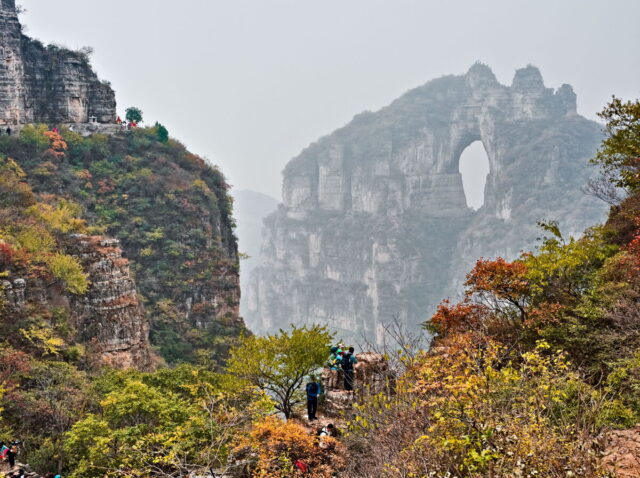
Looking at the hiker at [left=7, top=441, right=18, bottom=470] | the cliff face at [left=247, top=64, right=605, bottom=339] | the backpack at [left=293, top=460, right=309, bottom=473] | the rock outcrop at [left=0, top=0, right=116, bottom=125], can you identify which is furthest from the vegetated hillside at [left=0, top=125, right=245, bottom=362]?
the cliff face at [left=247, top=64, right=605, bottom=339]

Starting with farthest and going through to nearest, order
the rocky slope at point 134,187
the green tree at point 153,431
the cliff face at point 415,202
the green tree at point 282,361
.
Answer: the cliff face at point 415,202
the rocky slope at point 134,187
the green tree at point 282,361
the green tree at point 153,431

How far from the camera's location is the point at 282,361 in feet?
44.7

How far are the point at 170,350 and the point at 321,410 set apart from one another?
17.6 metres

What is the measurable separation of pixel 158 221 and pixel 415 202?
345 ft

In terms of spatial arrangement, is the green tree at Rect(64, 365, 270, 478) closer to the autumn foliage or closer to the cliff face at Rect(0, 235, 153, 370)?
the autumn foliage

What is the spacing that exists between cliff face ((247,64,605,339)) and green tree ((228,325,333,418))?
320ft

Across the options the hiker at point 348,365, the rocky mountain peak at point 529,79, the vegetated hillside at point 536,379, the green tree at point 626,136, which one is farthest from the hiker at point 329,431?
the rocky mountain peak at point 529,79

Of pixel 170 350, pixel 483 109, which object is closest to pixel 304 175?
pixel 483 109

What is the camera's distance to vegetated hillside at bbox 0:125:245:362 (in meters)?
30.1

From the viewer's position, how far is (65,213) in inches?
923

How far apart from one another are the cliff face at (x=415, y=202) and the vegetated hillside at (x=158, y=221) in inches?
3175

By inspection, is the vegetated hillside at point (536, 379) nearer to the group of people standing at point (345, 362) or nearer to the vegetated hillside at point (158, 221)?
the group of people standing at point (345, 362)

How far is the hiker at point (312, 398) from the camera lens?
1278cm

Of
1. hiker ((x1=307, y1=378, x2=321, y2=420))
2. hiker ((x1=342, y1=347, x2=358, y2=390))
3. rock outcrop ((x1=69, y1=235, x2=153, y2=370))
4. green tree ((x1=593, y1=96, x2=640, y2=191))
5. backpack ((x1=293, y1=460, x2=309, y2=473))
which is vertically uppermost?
green tree ((x1=593, y1=96, x2=640, y2=191))
